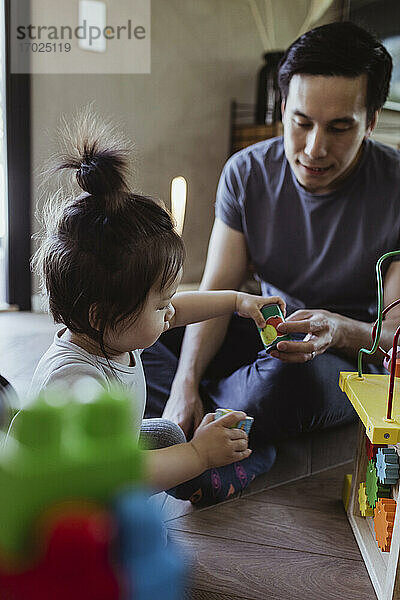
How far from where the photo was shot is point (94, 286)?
77 centimetres

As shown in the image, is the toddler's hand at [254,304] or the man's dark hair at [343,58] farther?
the man's dark hair at [343,58]

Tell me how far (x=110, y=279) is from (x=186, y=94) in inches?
93.2

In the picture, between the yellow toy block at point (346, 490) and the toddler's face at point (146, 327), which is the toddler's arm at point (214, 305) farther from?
the yellow toy block at point (346, 490)

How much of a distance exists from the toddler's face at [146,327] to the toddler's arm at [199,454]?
14cm

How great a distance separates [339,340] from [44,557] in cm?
94

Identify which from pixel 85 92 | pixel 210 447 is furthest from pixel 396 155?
pixel 85 92

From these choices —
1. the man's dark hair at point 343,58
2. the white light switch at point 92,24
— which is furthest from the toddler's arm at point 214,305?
the white light switch at point 92,24

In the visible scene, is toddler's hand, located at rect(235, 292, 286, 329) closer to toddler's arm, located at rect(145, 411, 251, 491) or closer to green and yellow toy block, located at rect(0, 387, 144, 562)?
toddler's arm, located at rect(145, 411, 251, 491)

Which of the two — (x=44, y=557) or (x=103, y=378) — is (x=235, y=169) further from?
(x=44, y=557)

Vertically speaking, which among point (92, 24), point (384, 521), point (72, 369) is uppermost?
point (92, 24)

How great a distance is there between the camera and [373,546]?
37.6 inches

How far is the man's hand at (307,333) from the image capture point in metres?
1.06

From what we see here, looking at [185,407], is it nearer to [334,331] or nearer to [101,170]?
[334,331]

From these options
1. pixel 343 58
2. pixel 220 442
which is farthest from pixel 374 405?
pixel 343 58
